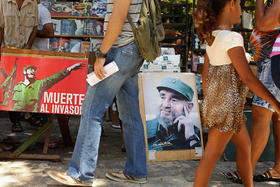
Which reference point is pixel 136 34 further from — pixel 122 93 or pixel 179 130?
pixel 179 130

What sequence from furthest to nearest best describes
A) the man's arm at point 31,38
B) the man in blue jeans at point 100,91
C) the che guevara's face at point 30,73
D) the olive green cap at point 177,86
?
the man's arm at point 31,38, the olive green cap at point 177,86, the che guevara's face at point 30,73, the man in blue jeans at point 100,91

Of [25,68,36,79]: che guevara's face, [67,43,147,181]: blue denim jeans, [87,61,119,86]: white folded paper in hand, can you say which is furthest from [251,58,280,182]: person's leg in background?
[25,68,36,79]: che guevara's face

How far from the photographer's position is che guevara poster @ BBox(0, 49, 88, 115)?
378cm

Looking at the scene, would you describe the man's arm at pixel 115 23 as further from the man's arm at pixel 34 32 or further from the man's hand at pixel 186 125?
the man's arm at pixel 34 32

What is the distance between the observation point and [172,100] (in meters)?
4.18

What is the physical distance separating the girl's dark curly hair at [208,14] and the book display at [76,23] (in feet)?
16.2

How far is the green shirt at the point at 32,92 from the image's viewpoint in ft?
12.4

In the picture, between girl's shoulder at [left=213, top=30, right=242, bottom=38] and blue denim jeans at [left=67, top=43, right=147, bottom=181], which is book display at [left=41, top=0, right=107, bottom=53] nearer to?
blue denim jeans at [left=67, top=43, right=147, bottom=181]

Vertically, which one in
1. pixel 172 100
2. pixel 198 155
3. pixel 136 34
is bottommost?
pixel 198 155

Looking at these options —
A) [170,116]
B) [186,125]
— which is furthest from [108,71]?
[186,125]

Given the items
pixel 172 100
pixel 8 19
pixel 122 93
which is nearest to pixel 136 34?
pixel 122 93

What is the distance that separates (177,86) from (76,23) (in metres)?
3.84

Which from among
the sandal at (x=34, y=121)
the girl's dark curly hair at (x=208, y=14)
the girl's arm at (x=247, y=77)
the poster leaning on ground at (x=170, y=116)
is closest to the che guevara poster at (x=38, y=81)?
the poster leaning on ground at (x=170, y=116)

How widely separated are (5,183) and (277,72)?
2387mm
